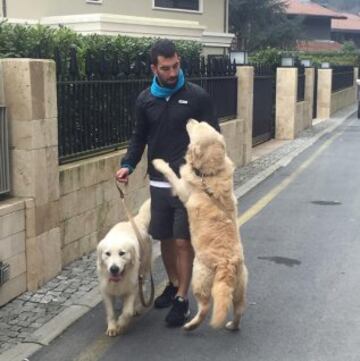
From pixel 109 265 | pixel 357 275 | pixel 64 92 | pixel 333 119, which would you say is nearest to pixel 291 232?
pixel 357 275

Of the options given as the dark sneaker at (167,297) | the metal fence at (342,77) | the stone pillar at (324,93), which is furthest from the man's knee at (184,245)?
the metal fence at (342,77)

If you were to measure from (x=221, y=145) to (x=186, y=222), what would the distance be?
67 centimetres

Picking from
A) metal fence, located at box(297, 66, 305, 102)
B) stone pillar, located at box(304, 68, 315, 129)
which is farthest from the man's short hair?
stone pillar, located at box(304, 68, 315, 129)

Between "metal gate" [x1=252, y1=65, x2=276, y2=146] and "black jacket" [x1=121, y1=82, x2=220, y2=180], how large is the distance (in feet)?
34.1

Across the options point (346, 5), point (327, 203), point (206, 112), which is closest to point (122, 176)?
point (206, 112)

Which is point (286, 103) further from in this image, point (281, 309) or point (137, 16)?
point (281, 309)

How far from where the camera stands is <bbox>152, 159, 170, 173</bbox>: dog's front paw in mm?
4753

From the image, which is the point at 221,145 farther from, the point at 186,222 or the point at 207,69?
the point at 207,69

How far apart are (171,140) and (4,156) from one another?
1.48 metres

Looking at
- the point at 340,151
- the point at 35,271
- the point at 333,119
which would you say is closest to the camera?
the point at 35,271

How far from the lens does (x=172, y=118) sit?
492 centimetres

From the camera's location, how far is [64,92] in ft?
21.5

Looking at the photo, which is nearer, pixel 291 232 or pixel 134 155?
pixel 134 155

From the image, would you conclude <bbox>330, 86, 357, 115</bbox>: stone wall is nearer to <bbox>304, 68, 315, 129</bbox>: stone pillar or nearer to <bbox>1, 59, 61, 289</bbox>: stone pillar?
<bbox>304, 68, 315, 129</bbox>: stone pillar
